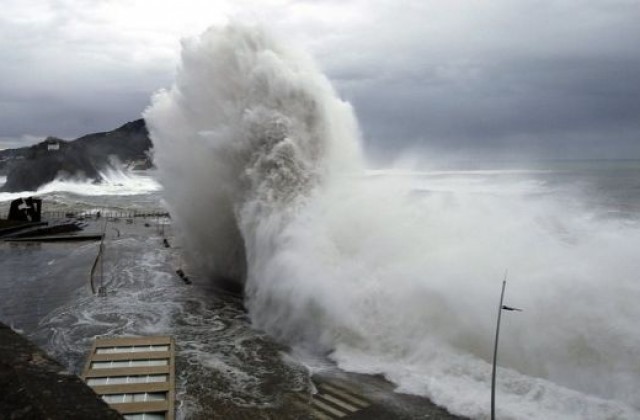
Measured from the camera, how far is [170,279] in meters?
22.7

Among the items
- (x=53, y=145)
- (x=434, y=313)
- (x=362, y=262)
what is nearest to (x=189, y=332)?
(x=362, y=262)

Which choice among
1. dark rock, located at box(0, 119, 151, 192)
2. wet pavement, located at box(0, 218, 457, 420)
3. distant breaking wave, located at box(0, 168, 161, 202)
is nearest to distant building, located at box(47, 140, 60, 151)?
dark rock, located at box(0, 119, 151, 192)

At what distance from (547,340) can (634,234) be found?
297 inches

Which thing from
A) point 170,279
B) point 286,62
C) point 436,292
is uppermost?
point 286,62

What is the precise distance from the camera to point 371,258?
619 inches

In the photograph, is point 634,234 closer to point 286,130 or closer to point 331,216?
point 331,216

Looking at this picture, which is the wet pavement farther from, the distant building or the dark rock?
the distant building

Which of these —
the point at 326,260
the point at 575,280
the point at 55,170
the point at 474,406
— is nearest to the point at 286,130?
the point at 326,260

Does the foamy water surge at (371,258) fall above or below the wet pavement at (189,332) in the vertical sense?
above

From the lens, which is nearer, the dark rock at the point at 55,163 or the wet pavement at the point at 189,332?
the wet pavement at the point at 189,332

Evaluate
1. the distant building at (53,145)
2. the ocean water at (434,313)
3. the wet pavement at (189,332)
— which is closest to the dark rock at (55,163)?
the distant building at (53,145)

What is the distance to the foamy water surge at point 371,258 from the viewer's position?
463 inches

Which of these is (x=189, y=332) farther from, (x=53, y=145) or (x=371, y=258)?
(x=53, y=145)

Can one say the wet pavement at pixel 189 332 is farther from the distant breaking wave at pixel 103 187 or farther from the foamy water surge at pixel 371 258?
the distant breaking wave at pixel 103 187
